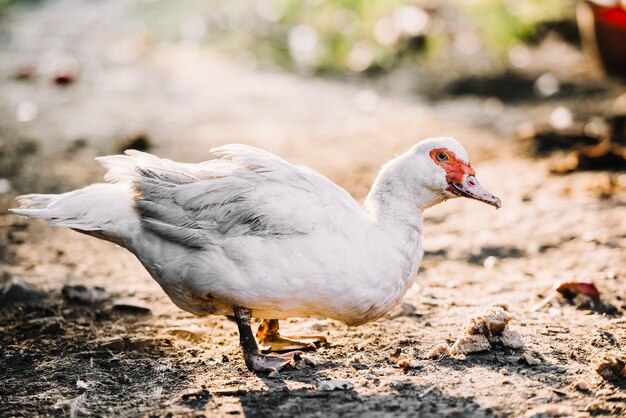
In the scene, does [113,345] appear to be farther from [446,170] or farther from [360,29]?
[360,29]

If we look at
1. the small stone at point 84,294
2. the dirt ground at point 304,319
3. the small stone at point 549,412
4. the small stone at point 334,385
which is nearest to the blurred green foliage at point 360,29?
the dirt ground at point 304,319

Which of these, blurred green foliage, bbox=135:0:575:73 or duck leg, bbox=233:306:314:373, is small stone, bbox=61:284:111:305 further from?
blurred green foliage, bbox=135:0:575:73

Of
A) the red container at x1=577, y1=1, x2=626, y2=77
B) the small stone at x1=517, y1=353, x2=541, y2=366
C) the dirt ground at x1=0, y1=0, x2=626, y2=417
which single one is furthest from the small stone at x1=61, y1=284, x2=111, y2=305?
the red container at x1=577, y1=1, x2=626, y2=77

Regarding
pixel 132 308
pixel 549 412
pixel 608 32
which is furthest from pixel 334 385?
pixel 608 32

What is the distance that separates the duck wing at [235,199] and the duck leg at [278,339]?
2.06ft

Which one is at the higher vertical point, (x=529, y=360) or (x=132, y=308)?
(x=529, y=360)

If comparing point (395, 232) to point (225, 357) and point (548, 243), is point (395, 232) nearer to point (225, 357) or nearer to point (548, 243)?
point (225, 357)

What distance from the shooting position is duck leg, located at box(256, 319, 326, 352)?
3.62 metres

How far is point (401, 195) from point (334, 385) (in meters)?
0.91

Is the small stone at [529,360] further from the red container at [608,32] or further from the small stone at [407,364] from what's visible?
the red container at [608,32]

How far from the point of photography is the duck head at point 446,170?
3.49m

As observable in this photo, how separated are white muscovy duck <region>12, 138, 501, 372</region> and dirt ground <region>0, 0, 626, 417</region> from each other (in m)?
0.31

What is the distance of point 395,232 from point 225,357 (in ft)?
3.12

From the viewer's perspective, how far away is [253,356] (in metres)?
3.34
